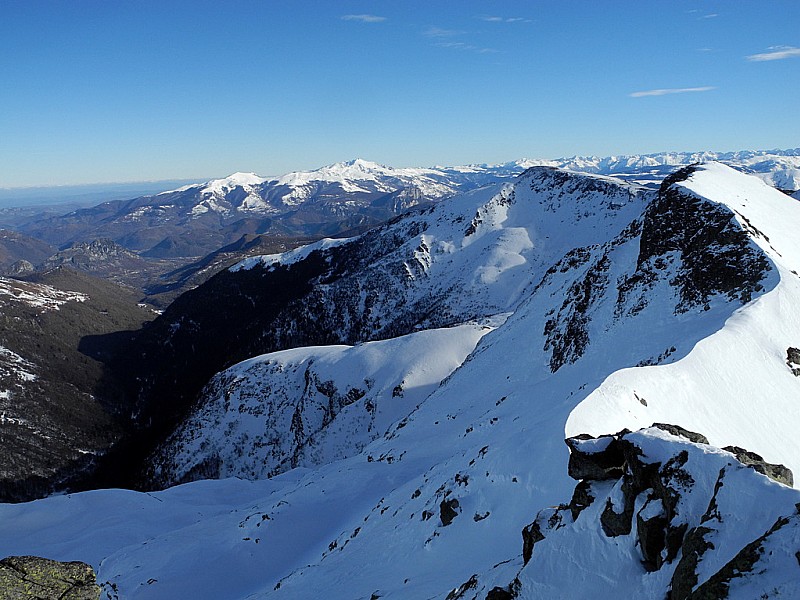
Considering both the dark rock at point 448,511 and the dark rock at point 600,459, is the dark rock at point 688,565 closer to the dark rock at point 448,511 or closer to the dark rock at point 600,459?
the dark rock at point 600,459

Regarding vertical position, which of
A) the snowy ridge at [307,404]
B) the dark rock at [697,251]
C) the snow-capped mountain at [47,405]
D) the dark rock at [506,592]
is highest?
the dark rock at [697,251]

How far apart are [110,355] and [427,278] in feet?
436

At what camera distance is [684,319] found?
31.2 metres

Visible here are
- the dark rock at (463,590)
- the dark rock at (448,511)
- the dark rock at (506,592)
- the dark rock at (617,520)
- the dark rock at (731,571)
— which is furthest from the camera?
the dark rock at (448,511)

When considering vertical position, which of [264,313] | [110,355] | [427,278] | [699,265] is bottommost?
[110,355]

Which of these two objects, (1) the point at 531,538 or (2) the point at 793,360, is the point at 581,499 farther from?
(2) the point at 793,360

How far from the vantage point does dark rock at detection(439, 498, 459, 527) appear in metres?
20.7

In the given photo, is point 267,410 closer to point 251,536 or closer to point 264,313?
point 251,536

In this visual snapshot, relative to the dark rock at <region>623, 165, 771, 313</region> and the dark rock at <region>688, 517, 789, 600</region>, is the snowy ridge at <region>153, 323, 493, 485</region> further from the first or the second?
the dark rock at <region>688, 517, 789, 600</region>

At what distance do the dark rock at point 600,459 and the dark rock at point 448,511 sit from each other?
9704mm

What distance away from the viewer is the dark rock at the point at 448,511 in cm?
2066

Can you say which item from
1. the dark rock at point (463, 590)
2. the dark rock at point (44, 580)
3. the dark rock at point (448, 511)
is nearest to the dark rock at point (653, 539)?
the dark rock at point (463, 590)

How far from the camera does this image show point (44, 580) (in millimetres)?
12891

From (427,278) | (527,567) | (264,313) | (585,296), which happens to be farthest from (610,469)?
(264,313)
